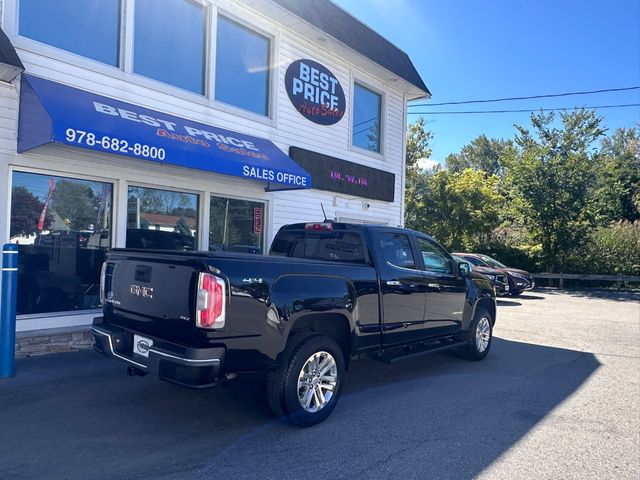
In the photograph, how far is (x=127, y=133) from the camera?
6.45 m

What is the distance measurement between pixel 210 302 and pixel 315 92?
26.7ft

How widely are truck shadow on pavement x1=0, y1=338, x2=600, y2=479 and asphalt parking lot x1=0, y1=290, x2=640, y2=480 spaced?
0.02m

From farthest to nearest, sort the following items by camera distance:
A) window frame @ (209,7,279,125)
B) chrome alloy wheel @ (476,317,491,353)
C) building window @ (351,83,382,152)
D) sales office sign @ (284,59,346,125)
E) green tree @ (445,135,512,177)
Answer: green tree @ (445,135,512,177) → building window @ (351,83,382,152) → sales office sign @ (284,59,346,125) → window frame @ (209,7,279,125) → chrome alloy wheel @ (476,317,491,353)

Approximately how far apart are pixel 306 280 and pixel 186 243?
4.65 metres

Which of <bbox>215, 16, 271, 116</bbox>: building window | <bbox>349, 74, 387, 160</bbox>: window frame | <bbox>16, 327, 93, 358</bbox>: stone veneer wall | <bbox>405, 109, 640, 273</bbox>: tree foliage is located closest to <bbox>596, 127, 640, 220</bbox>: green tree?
<bbox>405, 109, 640, 273</bbox>: tree foliage

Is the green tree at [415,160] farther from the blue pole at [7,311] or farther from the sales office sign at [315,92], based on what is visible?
the blue pole at [7,311]

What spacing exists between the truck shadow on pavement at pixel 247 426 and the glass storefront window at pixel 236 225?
3.28m

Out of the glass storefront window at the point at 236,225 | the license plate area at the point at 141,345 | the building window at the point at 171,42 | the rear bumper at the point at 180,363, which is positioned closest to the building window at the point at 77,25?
the building window at the point at 171,42

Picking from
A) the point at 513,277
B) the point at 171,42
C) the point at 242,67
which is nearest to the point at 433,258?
the point at 242,67

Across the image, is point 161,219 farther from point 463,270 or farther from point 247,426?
point 463,270

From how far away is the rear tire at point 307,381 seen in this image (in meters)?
4.30

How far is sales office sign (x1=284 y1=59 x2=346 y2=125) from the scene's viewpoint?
34.4 feet

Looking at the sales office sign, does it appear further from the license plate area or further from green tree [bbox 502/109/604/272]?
green tree [bbox 502/109/604/272]

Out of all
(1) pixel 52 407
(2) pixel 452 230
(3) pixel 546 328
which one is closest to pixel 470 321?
(3) pixel 546 328
